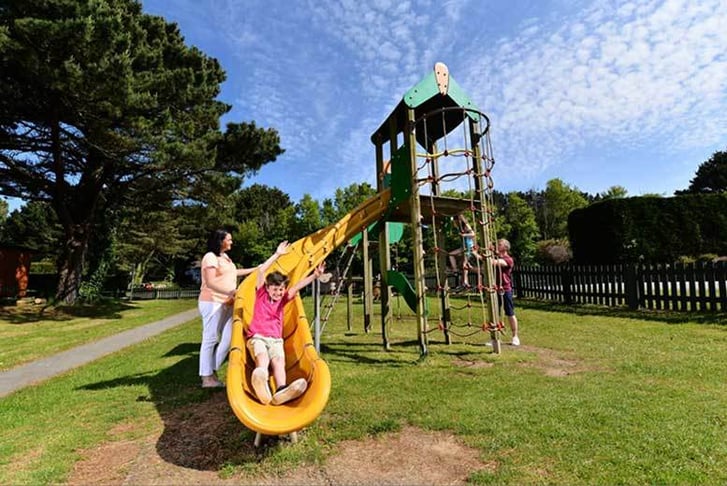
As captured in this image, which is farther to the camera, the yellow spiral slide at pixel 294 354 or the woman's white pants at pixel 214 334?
the woman's white pants at pixel 214 334

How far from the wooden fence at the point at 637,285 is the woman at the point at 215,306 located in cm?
1074

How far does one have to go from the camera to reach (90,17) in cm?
1161

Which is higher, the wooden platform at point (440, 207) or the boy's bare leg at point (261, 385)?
the wooden platform at point (440, 207)

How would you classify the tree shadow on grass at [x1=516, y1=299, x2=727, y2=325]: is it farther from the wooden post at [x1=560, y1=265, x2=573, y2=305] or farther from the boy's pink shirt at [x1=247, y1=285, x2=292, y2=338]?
the boy's pink shirt at [x1=247, y1=285, x2=292, y2=338]

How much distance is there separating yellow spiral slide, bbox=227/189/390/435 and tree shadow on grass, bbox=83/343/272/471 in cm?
42

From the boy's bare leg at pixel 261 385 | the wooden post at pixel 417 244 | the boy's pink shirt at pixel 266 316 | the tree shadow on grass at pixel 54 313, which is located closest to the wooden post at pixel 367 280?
the wooden post at pixel 417 244

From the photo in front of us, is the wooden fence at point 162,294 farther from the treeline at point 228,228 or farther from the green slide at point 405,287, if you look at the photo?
the green slide at point 405,287

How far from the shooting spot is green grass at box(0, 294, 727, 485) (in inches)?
120

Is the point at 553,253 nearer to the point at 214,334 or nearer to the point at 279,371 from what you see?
the point at 214,334

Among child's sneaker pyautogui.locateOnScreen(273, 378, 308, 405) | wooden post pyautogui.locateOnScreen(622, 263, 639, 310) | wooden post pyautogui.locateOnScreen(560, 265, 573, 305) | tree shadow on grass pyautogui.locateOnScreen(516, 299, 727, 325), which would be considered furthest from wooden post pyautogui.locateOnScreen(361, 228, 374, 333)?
wooden post pyautogui.locateOnScreen(560, 265, 573, 305)

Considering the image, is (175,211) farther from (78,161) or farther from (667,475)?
(667,475)

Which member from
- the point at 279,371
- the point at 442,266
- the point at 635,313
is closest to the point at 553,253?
the point at 635,313

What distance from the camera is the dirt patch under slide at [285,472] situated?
2971mm

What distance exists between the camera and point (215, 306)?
489 centimetres
